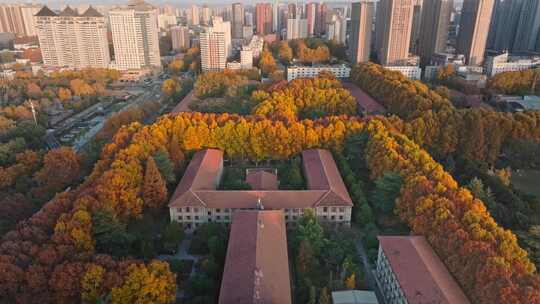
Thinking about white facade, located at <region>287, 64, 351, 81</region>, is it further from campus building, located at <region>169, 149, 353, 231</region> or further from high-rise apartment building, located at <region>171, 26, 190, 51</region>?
high-rise apartment building, located at <region>171, 26, 190, 51</region>

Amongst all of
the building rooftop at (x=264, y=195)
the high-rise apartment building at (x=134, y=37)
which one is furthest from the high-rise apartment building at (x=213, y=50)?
the building rooftop at (x=264, y=195)

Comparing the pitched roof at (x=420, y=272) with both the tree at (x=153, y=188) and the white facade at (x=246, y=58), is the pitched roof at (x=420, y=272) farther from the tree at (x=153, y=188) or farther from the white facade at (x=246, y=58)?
the white facade at (x=246, y=58)

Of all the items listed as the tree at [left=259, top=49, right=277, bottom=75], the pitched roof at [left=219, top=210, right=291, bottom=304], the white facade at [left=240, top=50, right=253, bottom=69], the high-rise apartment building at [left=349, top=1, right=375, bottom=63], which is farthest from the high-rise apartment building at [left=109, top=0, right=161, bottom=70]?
the pitched roof at [left=219, top=210, right=291, bottom=304]

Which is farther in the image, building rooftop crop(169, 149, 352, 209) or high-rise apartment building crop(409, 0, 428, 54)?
high-rise apartment building crop(409, 0, 428, 54)

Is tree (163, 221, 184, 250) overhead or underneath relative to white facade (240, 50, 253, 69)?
underneath

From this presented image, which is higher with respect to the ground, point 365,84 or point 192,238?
point 365,84

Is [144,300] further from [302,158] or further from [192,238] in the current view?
[302,158]

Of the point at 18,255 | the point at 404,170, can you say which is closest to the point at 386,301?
the point at 404,170
